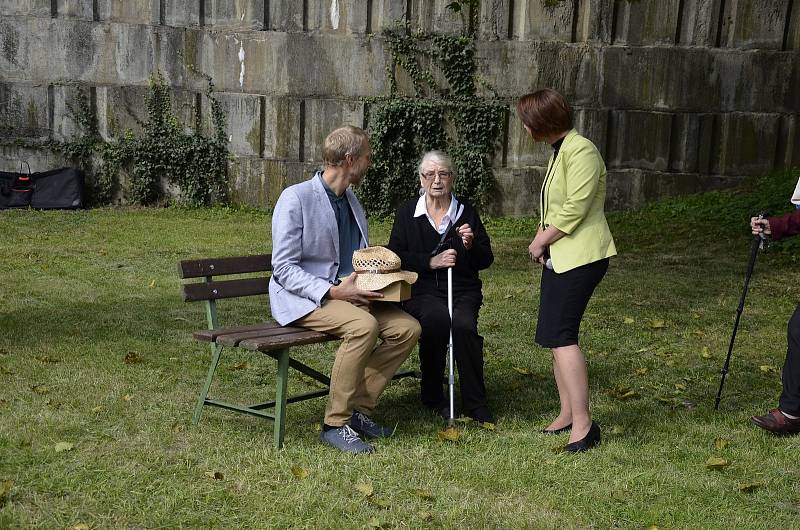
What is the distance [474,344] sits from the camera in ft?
19.0

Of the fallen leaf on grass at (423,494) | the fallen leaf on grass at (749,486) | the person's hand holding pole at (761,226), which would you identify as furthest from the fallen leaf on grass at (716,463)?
the fallen leaf on grass at (423,494)

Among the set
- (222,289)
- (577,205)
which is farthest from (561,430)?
(222,289)

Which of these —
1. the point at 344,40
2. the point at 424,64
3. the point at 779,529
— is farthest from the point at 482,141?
the point at 779,529

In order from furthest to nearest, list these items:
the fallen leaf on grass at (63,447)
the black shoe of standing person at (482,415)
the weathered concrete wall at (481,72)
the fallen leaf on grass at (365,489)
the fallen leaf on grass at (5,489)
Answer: the weathered concrete wall at (481,72)
the black shoe of standing person at (482,415)
the fallen leaf on grass at (63,447)
the fallen leaf on grass at (365,489)
the fallen leaf on grass at (5,489)

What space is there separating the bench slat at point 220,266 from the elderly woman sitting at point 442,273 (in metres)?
0.80

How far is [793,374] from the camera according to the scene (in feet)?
18.2

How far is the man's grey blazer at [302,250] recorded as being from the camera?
208 inches

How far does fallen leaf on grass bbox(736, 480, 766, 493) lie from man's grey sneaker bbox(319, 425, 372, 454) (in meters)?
1.76

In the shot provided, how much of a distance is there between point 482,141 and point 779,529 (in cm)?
1119

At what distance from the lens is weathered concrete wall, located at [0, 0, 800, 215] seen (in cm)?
1448

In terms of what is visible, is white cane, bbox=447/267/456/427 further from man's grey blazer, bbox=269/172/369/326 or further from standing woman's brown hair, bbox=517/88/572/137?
standing woman's brown hair, bbox=517/88/572/137

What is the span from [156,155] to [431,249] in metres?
11.1

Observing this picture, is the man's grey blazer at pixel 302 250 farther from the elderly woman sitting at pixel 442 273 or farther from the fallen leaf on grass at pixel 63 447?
the fallen leaf on grass at pixel 63 447

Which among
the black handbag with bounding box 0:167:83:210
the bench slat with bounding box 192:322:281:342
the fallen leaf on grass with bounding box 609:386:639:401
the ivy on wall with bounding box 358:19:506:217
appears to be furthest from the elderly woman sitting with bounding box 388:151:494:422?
the black handbag with bounding box 0:167:83:210
